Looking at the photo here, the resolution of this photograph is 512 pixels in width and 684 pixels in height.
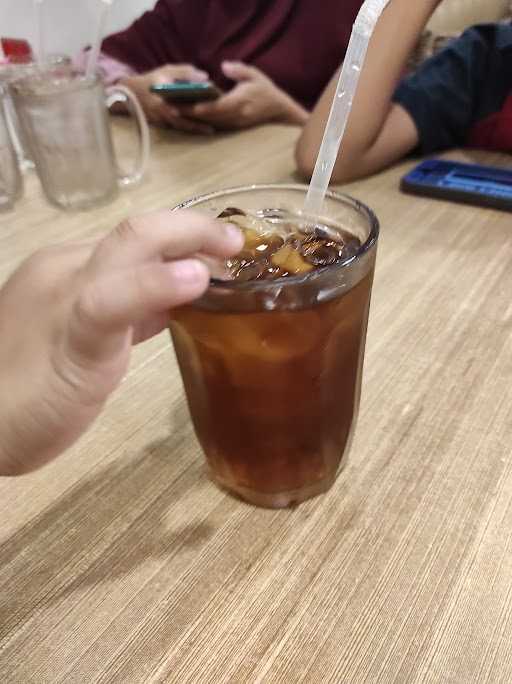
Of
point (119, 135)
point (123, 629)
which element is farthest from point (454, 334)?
point (119, 135)

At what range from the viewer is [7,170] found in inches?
37.9

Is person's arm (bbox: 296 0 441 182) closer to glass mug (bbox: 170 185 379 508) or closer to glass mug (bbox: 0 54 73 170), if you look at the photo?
glass mug (bbox: 0 54 73 170)

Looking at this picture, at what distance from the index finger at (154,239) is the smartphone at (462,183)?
63cm

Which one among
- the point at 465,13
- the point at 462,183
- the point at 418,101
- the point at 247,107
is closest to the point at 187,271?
the point at 462,183

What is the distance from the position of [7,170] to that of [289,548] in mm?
807

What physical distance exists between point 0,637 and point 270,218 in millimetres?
339

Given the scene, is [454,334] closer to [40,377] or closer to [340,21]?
[40,377]

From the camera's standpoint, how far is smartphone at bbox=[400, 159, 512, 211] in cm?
84

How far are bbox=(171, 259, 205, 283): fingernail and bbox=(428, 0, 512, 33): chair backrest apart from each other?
1.54 meters

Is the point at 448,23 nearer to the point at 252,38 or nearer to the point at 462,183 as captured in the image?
the point at 252,38

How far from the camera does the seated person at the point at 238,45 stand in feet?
5.20

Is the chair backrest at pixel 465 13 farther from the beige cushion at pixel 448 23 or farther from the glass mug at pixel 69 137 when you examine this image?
the glass mug at pixel 69 137

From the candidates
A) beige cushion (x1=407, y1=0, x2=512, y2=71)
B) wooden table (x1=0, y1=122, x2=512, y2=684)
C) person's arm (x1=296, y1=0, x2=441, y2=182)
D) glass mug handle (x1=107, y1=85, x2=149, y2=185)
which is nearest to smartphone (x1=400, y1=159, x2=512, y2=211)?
person's arm (x1=296, y1=0, x2=441, y2=182)

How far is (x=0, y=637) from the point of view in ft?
1.20
